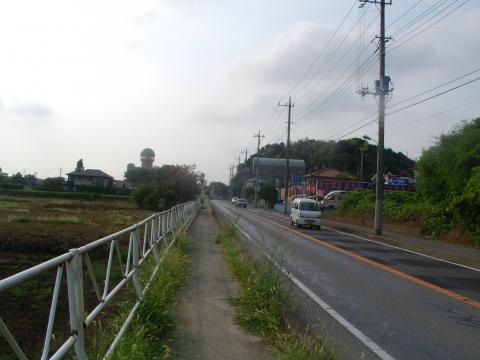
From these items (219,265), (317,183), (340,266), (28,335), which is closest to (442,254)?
(340,266)

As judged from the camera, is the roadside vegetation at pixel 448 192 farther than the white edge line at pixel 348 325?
Yes

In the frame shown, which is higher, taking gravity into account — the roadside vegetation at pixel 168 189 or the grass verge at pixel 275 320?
the roadside vegetation at pixel 168 189

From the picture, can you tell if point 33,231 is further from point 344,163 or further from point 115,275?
point 344,163

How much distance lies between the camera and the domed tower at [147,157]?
5175 inches

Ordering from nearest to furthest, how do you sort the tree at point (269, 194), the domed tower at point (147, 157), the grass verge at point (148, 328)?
the grass verge at point (148, 328) → the tree at point (269, 194) → the domed tower at point (147, 157)

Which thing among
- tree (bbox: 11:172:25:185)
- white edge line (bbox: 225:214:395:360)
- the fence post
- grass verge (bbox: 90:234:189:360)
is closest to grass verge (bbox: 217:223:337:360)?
white edge line (bbox: 225:214:395:360)

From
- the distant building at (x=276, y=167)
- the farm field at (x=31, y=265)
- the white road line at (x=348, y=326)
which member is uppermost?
the distant building at (x=276, y=167)

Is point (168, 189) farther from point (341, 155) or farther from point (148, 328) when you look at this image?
point (341, 155)

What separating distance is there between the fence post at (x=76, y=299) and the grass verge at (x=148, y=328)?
2.01 ft

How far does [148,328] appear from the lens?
643 cm

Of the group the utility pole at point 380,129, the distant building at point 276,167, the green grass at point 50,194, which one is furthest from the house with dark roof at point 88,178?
the utility pole at point 380,129

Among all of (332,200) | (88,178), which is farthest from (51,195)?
(332,200)

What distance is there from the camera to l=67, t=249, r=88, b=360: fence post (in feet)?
13.9

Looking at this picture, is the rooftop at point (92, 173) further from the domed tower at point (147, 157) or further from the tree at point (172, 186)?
the tree at point (172, 186)
